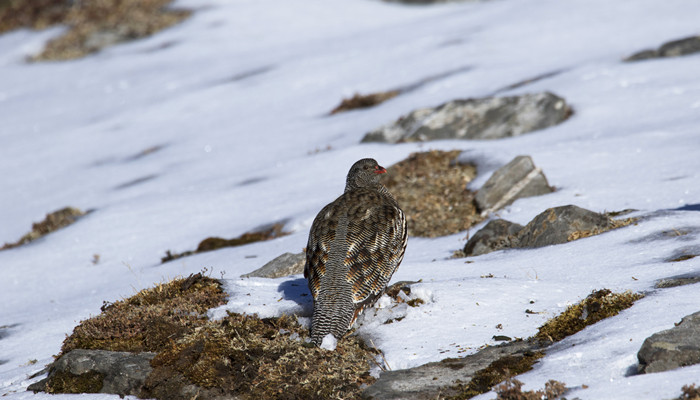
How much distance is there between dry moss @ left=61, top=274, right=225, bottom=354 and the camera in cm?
769

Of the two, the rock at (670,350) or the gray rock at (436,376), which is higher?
the rock at (670,350)

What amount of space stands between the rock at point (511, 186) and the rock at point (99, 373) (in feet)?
27.2

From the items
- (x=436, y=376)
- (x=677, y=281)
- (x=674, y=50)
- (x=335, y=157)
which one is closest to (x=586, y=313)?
(x=677, y=281)

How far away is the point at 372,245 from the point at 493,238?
4010mm

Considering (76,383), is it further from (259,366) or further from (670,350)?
(670,350)

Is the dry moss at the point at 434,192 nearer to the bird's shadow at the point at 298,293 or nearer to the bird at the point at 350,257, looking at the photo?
the bird's shadow at the point at 298,293

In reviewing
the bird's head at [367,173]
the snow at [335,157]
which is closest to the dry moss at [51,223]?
the snow at [335,157]

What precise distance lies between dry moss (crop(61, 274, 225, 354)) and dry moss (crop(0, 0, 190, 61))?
33.7 m

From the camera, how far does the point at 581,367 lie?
6.01 m

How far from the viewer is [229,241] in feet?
48.3

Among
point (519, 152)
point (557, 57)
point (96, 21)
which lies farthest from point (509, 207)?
point (96, 21)

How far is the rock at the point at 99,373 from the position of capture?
→ 275 inches

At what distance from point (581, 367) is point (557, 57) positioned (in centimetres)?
2058

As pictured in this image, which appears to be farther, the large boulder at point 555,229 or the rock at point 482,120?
the rock at point 482,120
